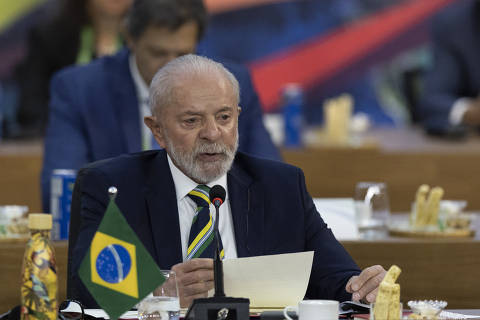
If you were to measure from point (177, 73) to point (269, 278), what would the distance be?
0.72 metres

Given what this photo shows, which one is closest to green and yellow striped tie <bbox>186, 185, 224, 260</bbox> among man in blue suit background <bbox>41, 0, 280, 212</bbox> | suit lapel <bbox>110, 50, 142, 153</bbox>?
man in blue suit background <bbox>41, 0, 280, 212</bbox>

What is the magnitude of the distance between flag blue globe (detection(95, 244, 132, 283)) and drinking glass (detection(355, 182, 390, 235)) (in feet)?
5.38

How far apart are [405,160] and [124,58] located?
5.31 feet

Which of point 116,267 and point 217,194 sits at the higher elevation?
point 217,194

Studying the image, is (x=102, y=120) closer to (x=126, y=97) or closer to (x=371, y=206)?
(x=126, y=97)

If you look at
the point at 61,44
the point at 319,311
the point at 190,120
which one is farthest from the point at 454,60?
the point at 319,311

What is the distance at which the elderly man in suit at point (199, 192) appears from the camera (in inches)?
102

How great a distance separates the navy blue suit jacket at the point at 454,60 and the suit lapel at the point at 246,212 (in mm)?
3217

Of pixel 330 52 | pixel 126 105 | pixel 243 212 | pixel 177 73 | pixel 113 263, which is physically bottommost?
pixel 113 263

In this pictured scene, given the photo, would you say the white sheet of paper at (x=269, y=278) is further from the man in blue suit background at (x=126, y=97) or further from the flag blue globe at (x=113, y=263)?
the man in blue suit background at (x=126, y=97)

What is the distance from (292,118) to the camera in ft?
16.4

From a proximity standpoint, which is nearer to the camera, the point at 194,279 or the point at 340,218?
the point at 194,279

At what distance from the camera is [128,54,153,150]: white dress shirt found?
3953 millimetres

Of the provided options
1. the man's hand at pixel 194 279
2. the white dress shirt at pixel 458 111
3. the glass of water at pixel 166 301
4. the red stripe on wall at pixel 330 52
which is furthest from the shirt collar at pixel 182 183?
the red stripe on wall at pixel 330 52
